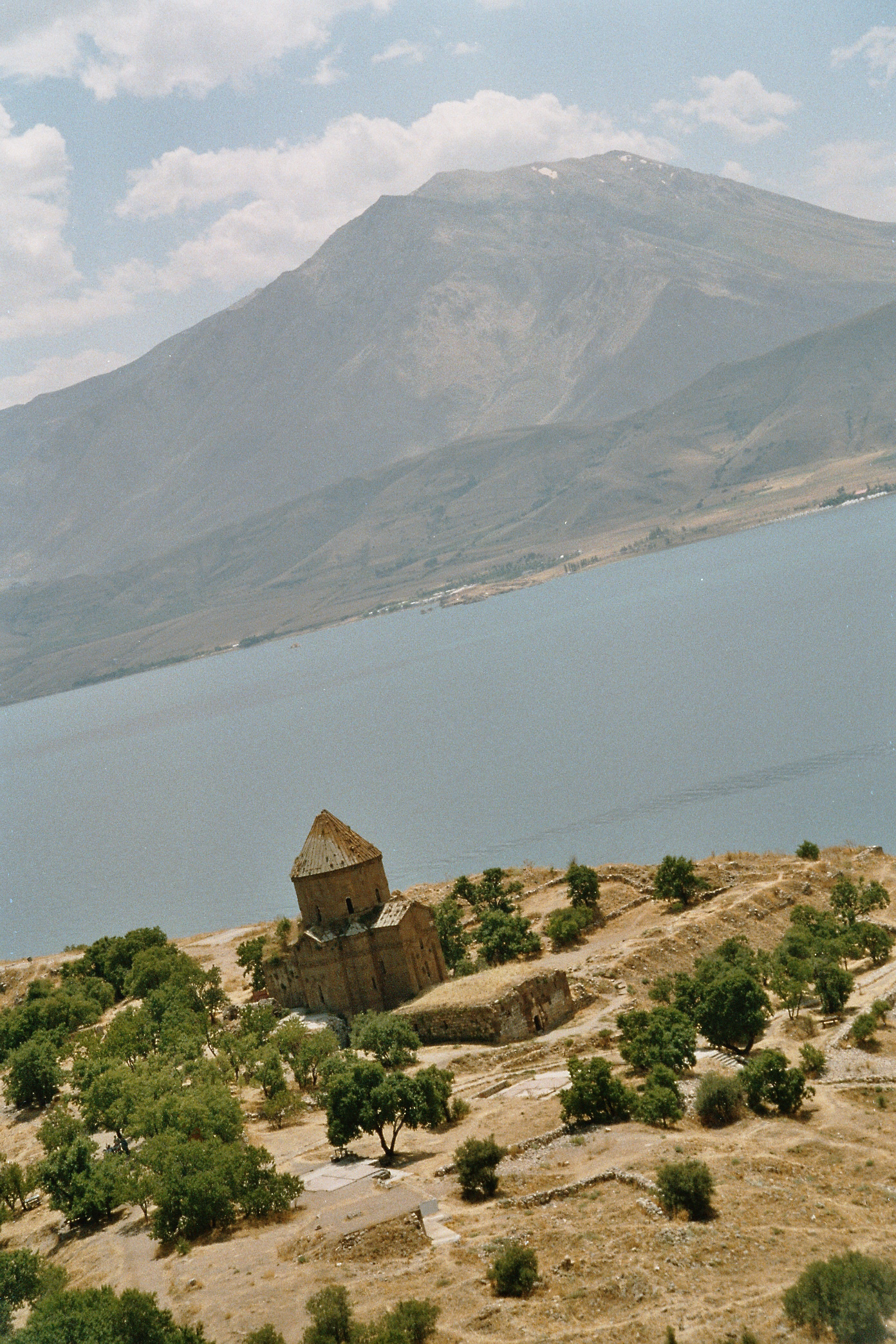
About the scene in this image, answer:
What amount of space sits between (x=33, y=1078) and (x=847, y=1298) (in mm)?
30272

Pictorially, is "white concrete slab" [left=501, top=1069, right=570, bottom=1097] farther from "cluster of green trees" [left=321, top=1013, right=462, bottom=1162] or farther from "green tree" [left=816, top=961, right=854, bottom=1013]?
"green tree" [left=816, top=961, right=854, bottom=1013]

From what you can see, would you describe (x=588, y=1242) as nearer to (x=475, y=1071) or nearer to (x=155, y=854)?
(x=475, y=1071)

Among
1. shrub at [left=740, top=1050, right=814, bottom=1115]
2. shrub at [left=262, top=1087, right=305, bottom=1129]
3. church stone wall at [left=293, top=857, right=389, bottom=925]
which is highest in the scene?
church stone wall at [left=293, top=857, right=389, bottom=925]

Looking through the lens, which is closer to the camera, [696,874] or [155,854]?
[696,874]

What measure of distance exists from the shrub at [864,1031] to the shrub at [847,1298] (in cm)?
1527

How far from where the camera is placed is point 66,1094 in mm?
41250

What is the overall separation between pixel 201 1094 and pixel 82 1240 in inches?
175

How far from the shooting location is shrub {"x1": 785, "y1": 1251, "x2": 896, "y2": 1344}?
18516 mm

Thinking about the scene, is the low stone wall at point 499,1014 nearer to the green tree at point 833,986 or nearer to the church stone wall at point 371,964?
the church stone wall at point 371,964

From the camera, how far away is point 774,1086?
2961cm

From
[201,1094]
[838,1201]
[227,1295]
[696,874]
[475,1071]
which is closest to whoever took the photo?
[227,1295]

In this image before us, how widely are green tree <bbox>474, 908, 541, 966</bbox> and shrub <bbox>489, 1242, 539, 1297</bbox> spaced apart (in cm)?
2470

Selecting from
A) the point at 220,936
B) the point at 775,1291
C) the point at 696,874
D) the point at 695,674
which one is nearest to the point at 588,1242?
the point at 775,1291

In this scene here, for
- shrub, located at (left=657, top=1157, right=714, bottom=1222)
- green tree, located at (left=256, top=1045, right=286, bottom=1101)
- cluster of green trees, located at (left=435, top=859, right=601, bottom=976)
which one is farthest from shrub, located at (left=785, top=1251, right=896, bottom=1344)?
cluster of green trees, located at (left=435, top=859, right=601, bottom=976)
